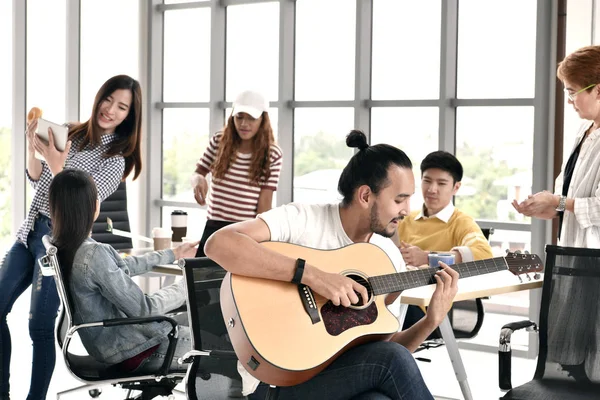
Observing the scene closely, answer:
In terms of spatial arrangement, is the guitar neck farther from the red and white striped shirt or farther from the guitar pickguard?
the red and white striped shirt

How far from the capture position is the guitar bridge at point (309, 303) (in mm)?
2340

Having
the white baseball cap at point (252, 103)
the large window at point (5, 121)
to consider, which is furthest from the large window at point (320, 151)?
the large window at point (5, 121)

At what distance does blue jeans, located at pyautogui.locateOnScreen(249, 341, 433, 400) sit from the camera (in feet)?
7.23

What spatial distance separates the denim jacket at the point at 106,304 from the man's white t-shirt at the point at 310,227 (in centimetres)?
67

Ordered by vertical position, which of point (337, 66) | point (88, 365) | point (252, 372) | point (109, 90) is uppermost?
point (337, 66)

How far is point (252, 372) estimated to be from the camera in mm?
2238

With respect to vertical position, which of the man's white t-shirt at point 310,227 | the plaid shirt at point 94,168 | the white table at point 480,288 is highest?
the plaid shirt at point 94,168

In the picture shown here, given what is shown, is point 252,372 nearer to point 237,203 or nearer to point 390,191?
point 390,191

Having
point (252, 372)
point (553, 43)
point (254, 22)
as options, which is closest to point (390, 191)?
point (252, 372)

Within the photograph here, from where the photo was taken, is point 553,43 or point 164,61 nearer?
point 553,43

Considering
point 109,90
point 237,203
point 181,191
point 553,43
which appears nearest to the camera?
point 109,90

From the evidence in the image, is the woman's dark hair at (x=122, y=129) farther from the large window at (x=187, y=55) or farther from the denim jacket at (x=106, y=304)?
the large window at (x=187, y=55)

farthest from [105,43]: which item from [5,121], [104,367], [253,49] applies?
[104,367]

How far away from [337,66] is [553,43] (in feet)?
5.02
